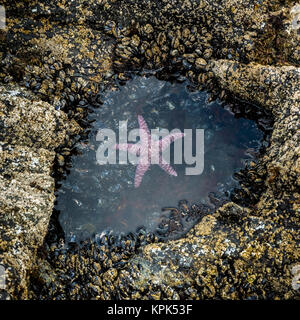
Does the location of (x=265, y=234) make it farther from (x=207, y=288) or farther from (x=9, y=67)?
(x=9, y=67)

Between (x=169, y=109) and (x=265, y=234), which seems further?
(x=169, y=109)

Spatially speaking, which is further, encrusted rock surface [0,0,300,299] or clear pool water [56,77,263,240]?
clear pool water [56,77,263,240]

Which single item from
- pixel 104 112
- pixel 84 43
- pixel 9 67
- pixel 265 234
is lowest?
pixel 265 234

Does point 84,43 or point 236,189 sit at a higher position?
point 84,43

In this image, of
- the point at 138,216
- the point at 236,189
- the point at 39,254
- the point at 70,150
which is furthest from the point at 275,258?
the point at 70,150

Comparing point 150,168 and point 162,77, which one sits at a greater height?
point 162,77

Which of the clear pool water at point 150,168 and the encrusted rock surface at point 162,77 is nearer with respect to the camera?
the encrusted rock surface at point 162,77
